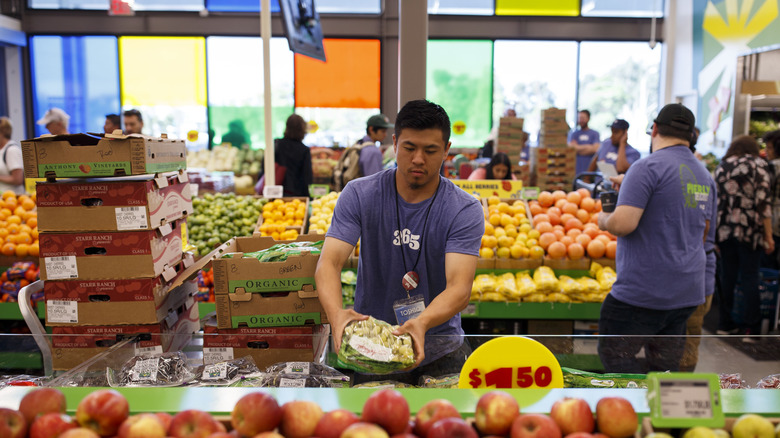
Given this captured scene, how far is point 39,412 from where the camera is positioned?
124cm

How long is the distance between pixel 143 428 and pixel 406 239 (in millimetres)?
1293

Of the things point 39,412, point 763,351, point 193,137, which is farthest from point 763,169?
point 193,137

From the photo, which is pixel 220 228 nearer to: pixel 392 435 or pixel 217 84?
pixel 392 435

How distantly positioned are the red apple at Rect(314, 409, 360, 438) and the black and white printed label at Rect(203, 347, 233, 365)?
1198 mm

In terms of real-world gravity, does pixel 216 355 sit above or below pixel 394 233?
below

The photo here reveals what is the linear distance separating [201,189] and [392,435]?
24.2 ft

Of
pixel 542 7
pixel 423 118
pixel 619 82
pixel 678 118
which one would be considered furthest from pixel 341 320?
pixel 619 82

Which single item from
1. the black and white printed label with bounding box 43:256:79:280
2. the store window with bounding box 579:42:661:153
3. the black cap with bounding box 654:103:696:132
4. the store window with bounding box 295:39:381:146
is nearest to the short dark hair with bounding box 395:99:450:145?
the black cap with bounding box 654:103:696:132

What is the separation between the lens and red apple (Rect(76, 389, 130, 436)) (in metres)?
1.18

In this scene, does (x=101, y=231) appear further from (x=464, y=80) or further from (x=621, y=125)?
(x=464, y=80)

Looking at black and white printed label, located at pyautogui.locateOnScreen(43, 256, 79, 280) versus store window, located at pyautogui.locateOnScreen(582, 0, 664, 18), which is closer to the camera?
black and white printed label, located at pyautogui.locateOnScreen(43, 256, 79, 280)

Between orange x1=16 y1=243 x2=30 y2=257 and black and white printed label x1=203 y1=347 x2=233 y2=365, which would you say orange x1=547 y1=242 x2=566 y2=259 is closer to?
black and white printed label x1=203 y1=347 x2=233 y2=365

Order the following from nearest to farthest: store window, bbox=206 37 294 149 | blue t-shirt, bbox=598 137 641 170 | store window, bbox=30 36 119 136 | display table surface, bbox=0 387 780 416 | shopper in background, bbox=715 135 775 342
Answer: display table surface, bbox=0 387 780 416 < shopper in background, bbox=715 135 775 342 < blue t-shirt, bbox=598 137 641 170 < store window, bbox=30 36 119 136 < store window, bbox=206 37 294 149

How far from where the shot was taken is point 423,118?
205cm
